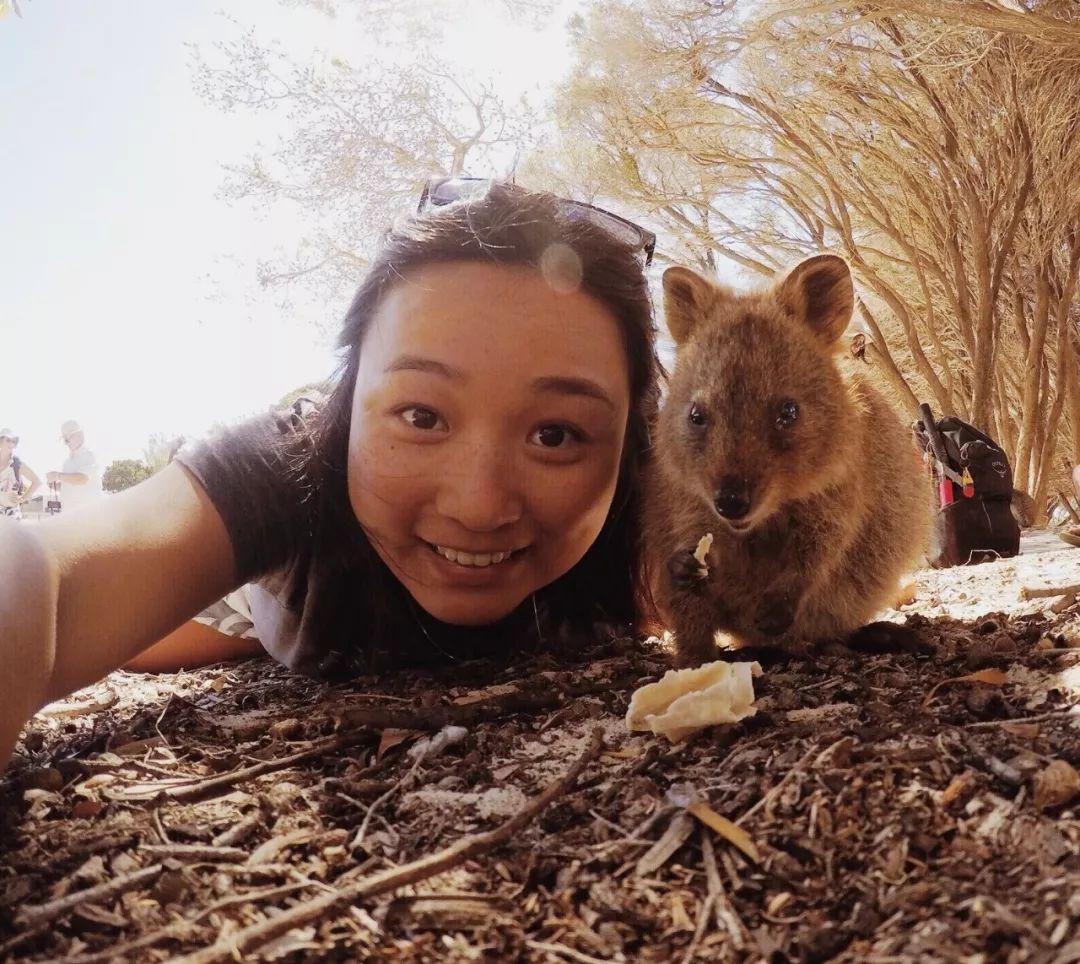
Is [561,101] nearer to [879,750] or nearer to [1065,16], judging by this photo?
[1065,16]

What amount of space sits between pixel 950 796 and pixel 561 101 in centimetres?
864

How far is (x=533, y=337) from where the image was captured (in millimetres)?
2150

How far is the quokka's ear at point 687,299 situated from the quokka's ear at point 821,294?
0.21 meters

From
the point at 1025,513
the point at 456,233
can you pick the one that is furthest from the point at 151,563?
the point at 1025,513

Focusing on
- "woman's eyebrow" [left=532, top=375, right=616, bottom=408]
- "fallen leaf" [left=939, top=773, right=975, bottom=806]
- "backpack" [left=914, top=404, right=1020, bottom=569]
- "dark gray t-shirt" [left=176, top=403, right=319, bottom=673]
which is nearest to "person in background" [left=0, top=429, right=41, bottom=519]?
"dark gray t-shirt" [left=176, top=403, right=319, bottom=673]

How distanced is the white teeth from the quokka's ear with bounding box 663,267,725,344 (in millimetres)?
935

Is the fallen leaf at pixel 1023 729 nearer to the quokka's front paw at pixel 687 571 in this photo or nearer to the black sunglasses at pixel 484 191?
the quokka's front paw at pixel 687 571

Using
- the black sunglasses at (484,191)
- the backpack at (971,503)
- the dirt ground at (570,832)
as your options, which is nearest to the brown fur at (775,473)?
the black sunglasses at (484,191)

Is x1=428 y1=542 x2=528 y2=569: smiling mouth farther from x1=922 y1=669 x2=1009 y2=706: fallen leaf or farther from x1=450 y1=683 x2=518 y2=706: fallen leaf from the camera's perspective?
x1=922 y1=669 x2=1009 y2=706: fallen leaf

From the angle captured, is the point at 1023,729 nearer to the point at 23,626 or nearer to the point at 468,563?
the point at 468,563

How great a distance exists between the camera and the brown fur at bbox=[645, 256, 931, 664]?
227cm

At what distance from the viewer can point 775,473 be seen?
7.32 ft

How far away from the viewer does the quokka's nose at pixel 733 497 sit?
2.15 metres

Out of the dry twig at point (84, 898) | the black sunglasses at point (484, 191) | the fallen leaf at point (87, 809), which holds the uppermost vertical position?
the black sunglasses at point (484, 191)
